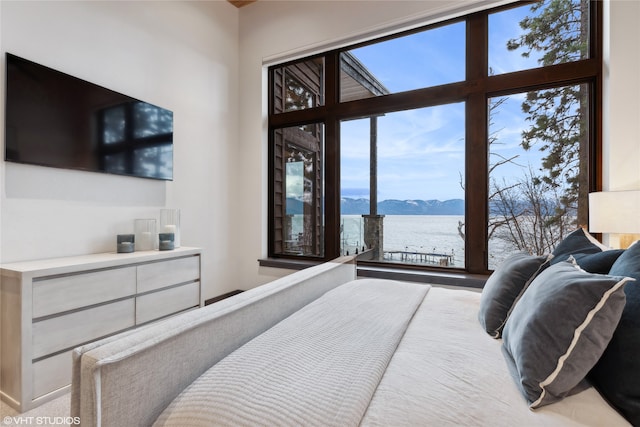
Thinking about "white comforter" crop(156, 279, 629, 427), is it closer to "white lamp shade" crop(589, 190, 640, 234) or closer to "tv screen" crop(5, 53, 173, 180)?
"white lamp shade" crop(589, 190, 640, 234)

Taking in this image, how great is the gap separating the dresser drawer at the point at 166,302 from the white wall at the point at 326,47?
102 cm

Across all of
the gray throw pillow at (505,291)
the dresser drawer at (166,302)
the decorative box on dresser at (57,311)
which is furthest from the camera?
the dresser drawer at (166,302)

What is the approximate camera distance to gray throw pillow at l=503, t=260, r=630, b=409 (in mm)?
729

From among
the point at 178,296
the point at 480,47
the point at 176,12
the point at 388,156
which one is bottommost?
the point at 178,296

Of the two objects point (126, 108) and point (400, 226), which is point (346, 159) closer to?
point (400, 226)

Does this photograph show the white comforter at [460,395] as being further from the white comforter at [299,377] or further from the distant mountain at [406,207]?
the distant mountain at [406,207]

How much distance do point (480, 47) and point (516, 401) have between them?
2841 millimetres

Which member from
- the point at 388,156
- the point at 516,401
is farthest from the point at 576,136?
the point at 516,401

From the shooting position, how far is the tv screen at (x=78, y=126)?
6.08 feet

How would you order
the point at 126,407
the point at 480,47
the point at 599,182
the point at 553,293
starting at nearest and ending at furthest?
the point at 126,407, the point at 553,293, the point at 599,182, the point at 480,47

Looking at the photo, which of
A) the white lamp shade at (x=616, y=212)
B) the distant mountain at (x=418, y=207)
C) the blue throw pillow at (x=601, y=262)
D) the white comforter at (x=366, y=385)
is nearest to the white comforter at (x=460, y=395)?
the white comforter at (x=366, y=385)

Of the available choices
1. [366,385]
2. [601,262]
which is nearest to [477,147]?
[601,262]

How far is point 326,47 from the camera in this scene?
321 centimetres

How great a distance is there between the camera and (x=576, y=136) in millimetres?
2344
